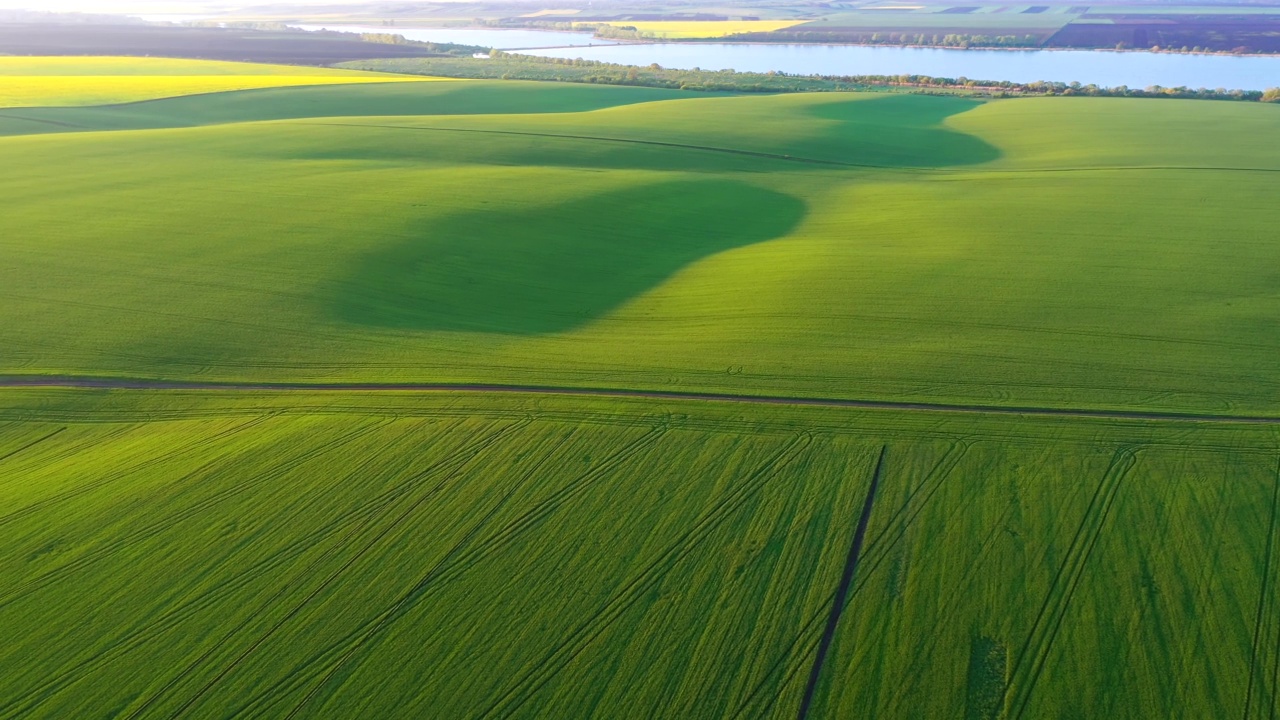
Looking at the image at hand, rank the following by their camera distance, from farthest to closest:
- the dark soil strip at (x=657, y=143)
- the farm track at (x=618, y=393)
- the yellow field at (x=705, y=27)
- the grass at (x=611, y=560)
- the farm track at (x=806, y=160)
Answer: the yellow field at (x=705, y=27), the dark soil strip at (x=657, y=143), the farm track at (x=806, y=160), the farm track at (x=618, y=393), the grass at (x=611, y=560)

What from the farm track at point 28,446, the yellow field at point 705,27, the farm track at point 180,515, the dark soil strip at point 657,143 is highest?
the yellow field at point 705,27

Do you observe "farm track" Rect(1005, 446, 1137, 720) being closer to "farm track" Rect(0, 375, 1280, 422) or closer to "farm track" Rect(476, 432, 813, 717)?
"farm track" Rect(0, 375, 1280, 422)

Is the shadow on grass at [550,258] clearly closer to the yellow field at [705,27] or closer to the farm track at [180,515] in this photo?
the farm track at [180,515]

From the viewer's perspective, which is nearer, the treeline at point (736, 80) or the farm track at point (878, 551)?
the farm track at point (878, 551)

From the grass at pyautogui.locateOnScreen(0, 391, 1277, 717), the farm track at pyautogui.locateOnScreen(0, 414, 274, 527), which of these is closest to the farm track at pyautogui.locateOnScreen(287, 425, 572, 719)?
the grass at pyautogui.locateOnScreen(0, 391, 1277, 717)

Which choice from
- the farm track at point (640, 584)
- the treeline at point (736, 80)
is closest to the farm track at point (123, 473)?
the farm track at point (640, 584)

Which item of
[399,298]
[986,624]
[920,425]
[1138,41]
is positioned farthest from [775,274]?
[1138,41]

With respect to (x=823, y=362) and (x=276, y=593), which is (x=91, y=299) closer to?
(x=276, y=593)

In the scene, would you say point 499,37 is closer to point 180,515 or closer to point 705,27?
point 705,27
